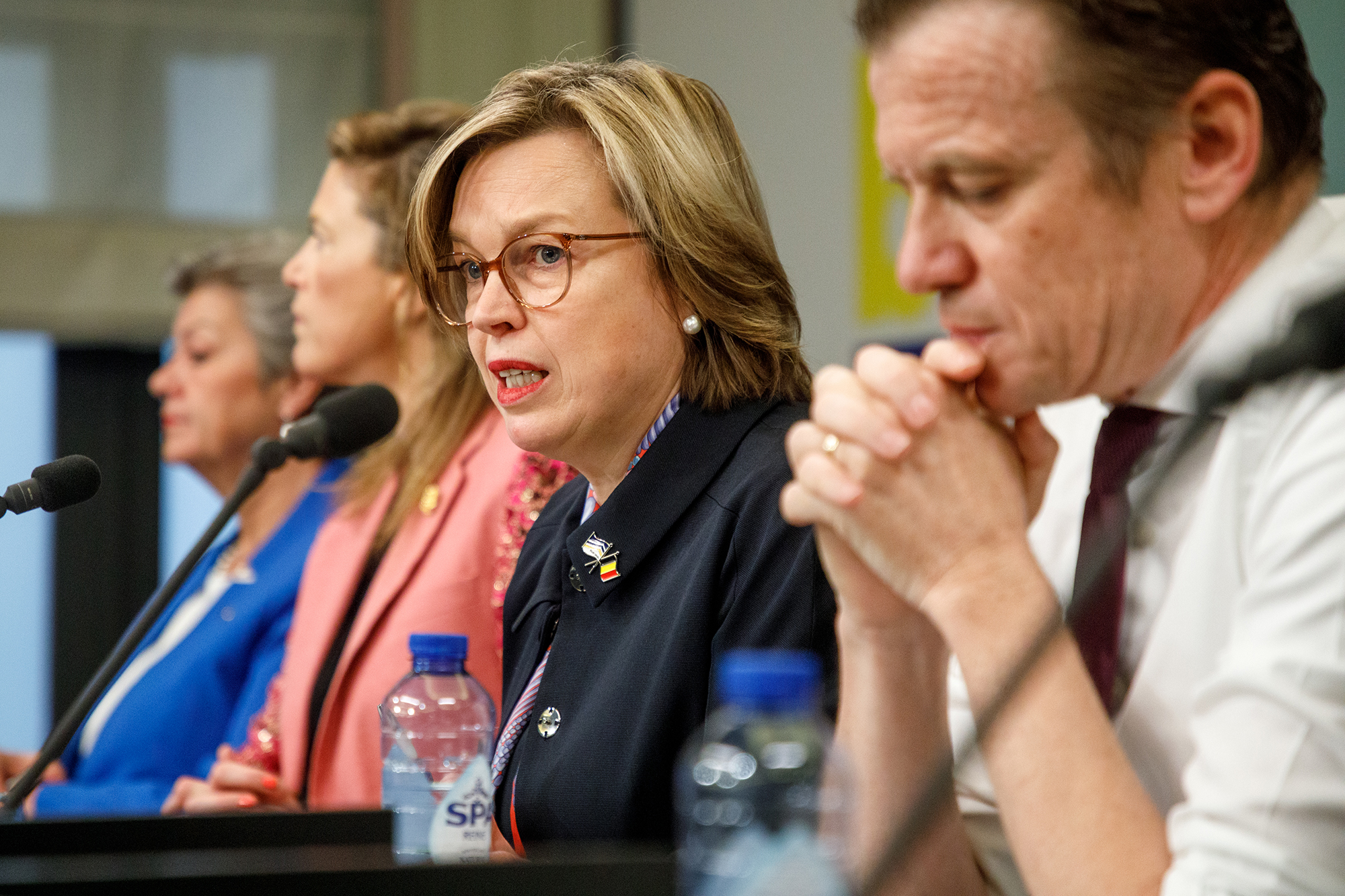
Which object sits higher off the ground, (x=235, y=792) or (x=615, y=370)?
(x=615, y=370)

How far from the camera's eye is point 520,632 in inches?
66.4

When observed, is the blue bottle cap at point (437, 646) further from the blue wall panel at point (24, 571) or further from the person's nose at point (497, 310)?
the blue wall panel at point (24, 571)

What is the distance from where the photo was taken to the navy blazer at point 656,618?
1352 mm

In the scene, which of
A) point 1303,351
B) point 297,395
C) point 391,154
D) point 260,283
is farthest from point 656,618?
point 260,283

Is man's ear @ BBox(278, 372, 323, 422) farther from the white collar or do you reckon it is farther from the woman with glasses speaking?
the white collar

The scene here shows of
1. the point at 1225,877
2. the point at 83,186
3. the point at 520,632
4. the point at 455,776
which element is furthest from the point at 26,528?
the point at 1225,877

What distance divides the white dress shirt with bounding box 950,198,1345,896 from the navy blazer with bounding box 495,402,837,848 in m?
Result: 0.31

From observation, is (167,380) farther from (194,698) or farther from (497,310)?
(497,310)

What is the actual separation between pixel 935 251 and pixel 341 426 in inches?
31.4

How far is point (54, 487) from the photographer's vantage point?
138 cm

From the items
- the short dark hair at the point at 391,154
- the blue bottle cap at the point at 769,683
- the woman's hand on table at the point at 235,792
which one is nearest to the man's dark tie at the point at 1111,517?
the blue bottle cap at the point at 769,683

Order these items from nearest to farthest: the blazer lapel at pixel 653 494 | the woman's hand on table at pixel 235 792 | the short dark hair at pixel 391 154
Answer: the blazer lapel at pixel 653 494 → the woman's hand on table at pixel 235 792 → the short dark hair at pixel 391 154

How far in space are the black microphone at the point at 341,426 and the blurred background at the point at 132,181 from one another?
291 cm

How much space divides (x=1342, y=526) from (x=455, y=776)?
0.75m
